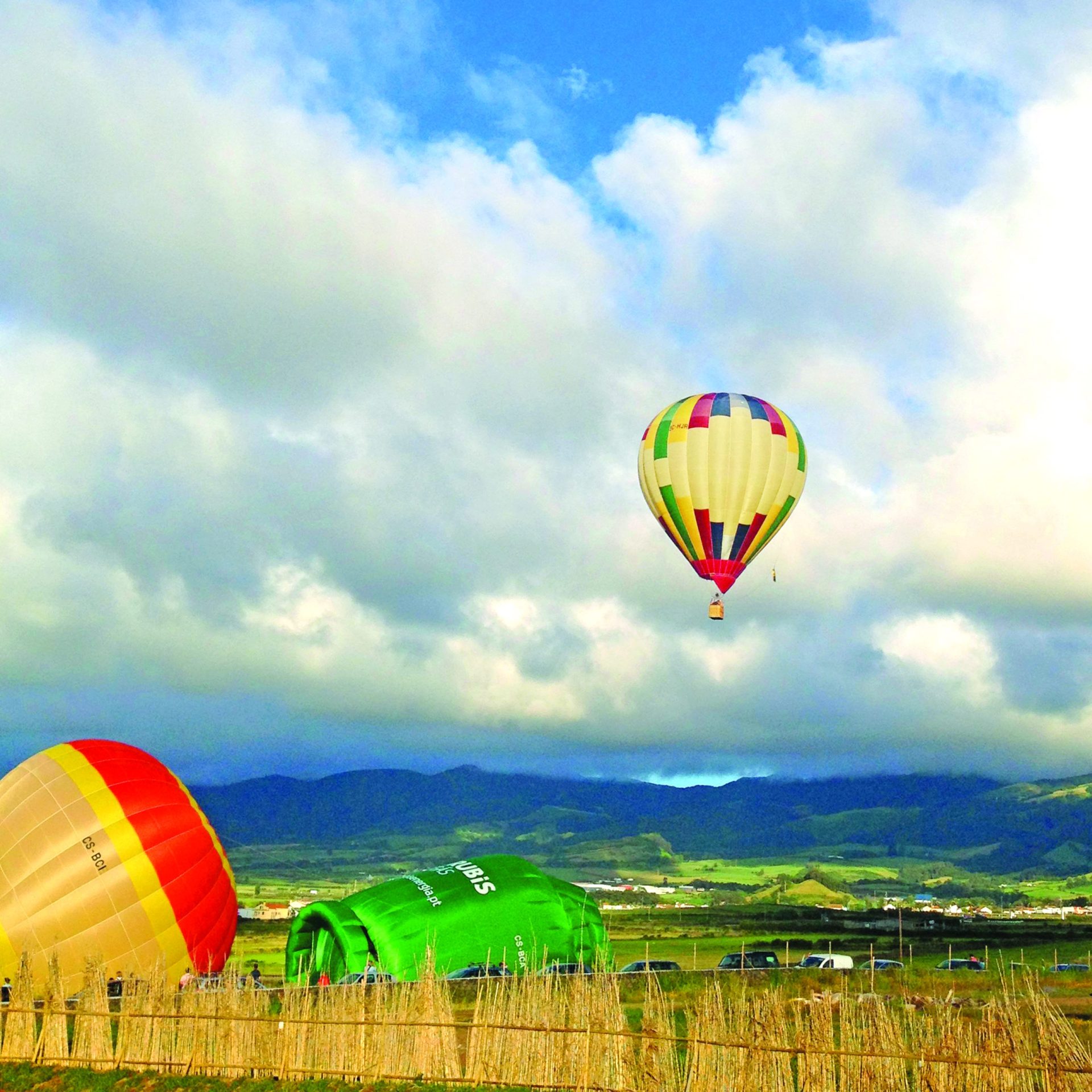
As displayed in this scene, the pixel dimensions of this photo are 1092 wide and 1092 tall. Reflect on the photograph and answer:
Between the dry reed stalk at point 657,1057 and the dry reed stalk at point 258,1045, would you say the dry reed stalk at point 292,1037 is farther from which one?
the dry reed stalk at point 657,1057

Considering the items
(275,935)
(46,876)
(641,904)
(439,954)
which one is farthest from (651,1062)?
(641,904)

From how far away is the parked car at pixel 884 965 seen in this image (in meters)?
51.5

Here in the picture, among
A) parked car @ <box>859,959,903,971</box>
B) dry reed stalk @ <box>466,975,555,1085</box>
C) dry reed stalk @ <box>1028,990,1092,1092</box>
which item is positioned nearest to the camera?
dry reed stalk @ <box>1028,990,1092,1092</box>

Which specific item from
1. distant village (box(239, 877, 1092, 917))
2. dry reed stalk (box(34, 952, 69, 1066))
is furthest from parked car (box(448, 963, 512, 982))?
distant village (box(239, 877, 1092, 917))

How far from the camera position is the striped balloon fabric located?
176 feet

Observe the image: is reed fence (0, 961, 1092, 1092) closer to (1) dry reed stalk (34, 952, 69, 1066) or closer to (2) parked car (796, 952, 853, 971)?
(1) dry reed stalk (34, 952, 69, 1066)

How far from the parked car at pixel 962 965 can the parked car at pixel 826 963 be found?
372 cm

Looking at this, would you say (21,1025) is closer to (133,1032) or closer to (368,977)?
(133,1032)

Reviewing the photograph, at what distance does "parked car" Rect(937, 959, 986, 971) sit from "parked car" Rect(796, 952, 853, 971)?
12.2ft

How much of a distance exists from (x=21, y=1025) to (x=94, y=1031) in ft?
7.70

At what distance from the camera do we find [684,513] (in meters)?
54.6

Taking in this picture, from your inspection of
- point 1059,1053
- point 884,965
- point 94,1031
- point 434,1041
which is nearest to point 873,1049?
point 1059,1053

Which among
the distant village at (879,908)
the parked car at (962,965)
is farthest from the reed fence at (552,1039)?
the distant village at (879,908)

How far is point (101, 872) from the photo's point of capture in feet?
113
